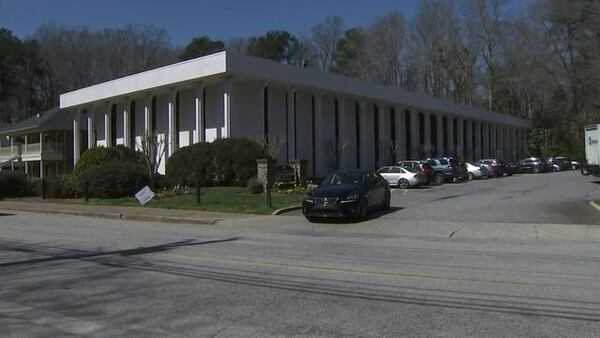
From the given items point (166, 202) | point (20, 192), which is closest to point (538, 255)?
point (166, 202)

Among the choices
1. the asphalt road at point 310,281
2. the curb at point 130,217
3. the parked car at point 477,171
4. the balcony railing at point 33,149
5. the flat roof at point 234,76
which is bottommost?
the asphalt road at point 310,281

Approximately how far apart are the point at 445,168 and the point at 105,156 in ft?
72.1

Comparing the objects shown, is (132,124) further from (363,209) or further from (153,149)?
(363,209)

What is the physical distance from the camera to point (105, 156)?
40281 mm

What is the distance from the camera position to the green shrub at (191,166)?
34781mm

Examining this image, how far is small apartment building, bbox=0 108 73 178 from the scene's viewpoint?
2188 inches

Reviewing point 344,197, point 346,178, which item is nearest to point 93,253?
point 344,197

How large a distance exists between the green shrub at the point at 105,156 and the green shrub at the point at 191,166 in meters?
5.50

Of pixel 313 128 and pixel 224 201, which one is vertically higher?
pixel 313 128

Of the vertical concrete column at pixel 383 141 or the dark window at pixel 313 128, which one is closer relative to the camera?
the dark window at pixel 313 128

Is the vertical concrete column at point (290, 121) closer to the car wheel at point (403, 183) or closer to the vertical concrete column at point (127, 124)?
the car wheel at point (403, 183)

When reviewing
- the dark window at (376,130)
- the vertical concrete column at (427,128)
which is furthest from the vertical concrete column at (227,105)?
the vertical concrete column at (427,128)

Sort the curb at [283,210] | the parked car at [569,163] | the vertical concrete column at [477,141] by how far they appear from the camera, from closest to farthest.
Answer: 1. the curb at [283,210]
2. the parked car at [569,163]
3. the vertical concrete column at [477,141]

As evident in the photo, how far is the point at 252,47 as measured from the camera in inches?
3425
